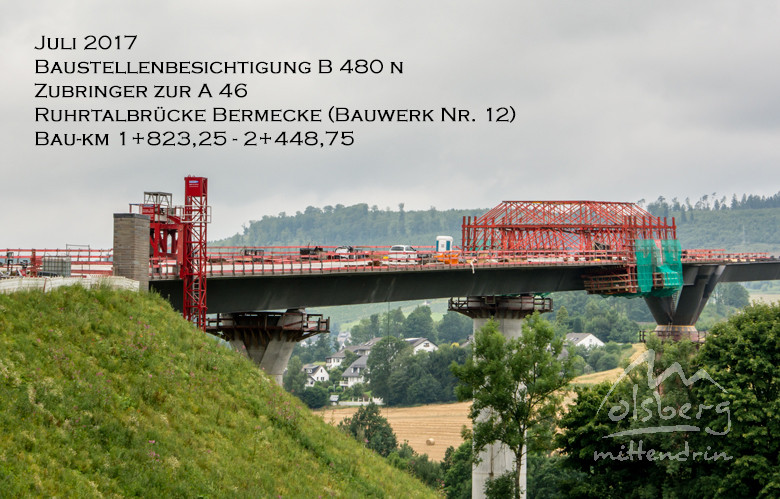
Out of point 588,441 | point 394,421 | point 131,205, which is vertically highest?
point 131,205

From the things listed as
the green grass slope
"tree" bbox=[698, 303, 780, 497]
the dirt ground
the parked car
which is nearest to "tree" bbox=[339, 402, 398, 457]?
the dirt ground

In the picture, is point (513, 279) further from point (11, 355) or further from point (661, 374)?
point (11, 355)

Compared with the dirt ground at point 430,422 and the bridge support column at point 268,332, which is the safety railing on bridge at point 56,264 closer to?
the bridge support column at point 268,332

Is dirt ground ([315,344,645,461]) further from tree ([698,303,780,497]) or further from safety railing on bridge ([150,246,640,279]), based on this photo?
tree ([698,303,780,497])

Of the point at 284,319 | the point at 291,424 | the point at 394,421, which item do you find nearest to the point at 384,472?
the point at 291,424

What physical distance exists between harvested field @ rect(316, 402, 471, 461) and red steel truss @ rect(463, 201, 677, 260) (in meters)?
43.1

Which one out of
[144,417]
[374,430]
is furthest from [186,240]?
[374,430]

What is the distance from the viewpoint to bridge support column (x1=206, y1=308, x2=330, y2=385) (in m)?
47.2

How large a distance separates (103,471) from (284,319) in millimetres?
25930

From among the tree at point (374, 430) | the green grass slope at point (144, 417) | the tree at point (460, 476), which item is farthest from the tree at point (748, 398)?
the tree at point (374, 430)

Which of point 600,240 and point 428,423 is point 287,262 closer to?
point 600,240

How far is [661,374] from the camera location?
4600 centimetres

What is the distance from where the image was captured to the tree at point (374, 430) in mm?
106438

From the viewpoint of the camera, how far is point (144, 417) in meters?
24.6
